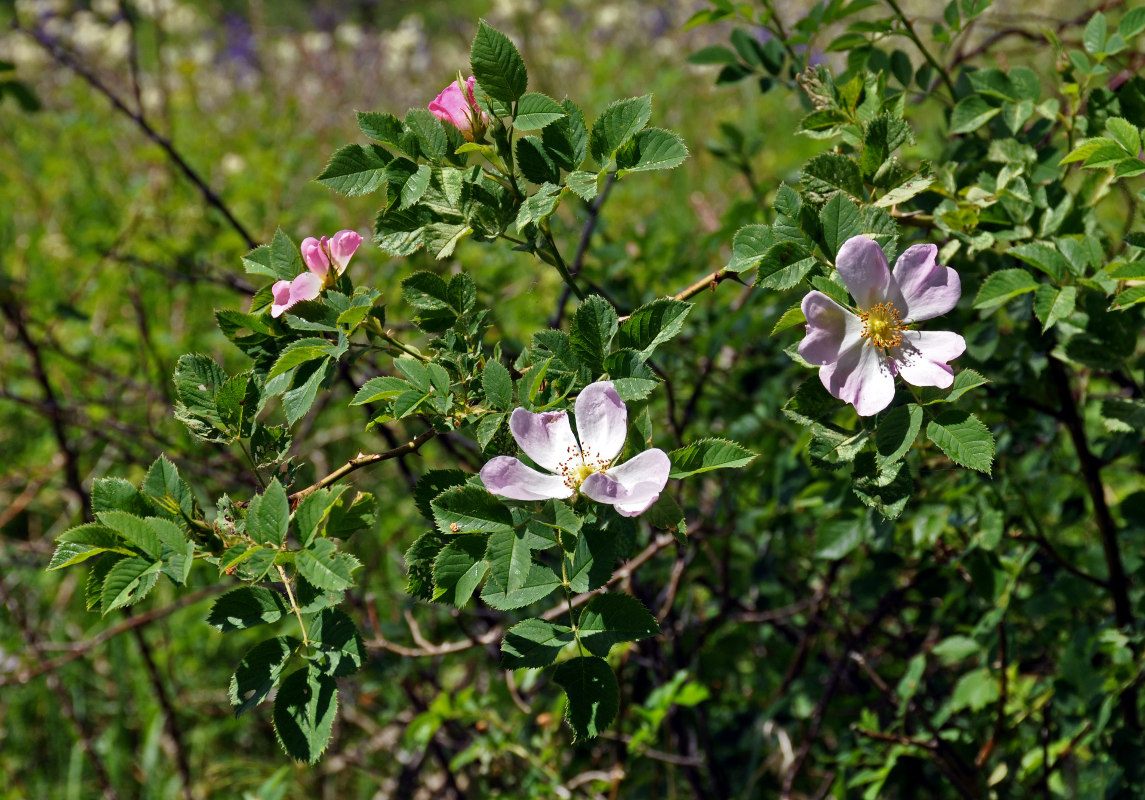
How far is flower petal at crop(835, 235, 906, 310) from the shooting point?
2.50 feet

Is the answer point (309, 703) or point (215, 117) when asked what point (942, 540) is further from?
point (215, 117)

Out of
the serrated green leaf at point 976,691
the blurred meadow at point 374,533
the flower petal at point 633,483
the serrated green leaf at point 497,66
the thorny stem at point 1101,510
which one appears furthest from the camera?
the blurred meadow at point 374,533

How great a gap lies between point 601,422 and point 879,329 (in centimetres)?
25

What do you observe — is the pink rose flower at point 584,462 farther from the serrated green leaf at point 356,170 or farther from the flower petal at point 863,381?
the serrated green leaf at point 356,170

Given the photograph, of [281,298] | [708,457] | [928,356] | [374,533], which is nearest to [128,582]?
[281,298]

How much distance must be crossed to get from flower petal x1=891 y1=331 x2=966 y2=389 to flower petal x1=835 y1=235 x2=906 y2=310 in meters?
0.05

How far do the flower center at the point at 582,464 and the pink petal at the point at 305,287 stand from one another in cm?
30

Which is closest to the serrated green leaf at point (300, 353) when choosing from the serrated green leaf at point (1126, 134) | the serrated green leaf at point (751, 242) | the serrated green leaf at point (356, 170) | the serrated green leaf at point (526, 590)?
the serrated green leaf at point (356, 170)

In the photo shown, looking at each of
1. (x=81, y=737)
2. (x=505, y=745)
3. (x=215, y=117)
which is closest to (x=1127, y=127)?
(x=505, y=745)

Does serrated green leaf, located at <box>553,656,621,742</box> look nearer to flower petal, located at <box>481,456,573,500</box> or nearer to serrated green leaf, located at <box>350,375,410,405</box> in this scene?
flower petal, located at <box>481,456,573,500</box>

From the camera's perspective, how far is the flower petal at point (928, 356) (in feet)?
2.55

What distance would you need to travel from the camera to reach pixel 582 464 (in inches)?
30.5

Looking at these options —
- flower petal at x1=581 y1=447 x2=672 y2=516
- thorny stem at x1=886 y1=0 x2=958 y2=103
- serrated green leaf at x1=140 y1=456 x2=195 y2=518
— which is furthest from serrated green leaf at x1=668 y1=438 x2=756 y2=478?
thorny stem at x1=886 y1=0 x2=958 y2=103

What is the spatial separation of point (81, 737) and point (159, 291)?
1.96m
